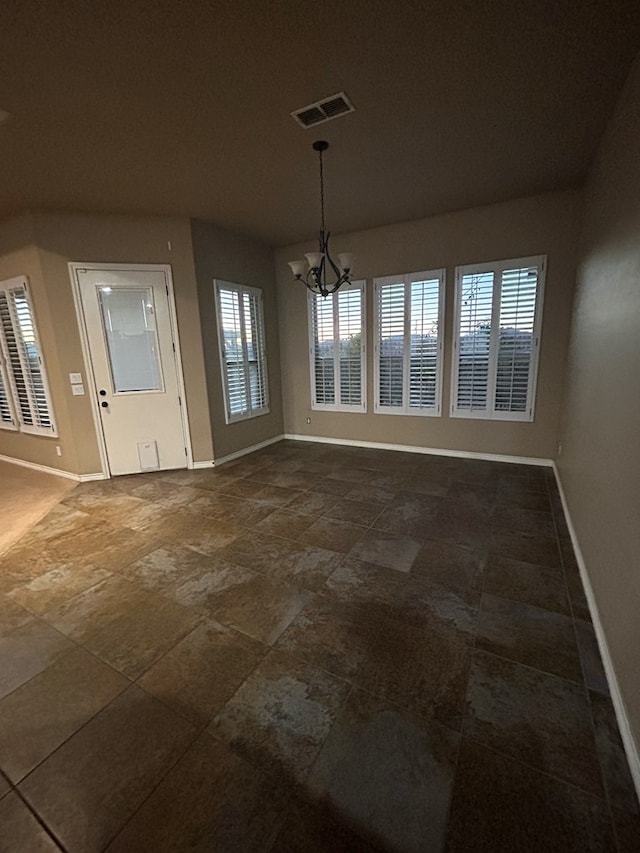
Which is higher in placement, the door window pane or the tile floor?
the door window pane

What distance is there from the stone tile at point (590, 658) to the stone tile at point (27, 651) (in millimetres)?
2509

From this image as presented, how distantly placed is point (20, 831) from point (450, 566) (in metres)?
2.28

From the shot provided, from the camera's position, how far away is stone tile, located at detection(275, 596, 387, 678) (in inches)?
69.3

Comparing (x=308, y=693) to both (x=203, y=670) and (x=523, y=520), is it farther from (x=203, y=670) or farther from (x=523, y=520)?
(x=523, y=520)

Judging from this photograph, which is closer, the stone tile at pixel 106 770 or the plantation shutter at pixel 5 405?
the stone tile at pixel 106 770

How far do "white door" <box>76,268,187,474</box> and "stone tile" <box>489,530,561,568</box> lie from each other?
3.67 meters

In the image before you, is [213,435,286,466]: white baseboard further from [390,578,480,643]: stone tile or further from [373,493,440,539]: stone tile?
[390,578,480,643]: stone tile

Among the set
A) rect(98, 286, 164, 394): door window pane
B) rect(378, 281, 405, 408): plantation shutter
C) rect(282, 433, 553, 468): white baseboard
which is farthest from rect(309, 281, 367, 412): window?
rect(98, 286, 164, 394): door window pane

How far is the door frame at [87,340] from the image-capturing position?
398 centimetres

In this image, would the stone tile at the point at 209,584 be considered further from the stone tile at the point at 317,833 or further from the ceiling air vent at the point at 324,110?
the ceiling air vent at the point at 324,110

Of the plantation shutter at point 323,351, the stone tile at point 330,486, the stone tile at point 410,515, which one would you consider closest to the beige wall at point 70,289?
the stone tile at point 330,486

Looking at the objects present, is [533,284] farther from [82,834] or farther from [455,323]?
[82,834]

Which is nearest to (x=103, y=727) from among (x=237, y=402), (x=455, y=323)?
(x=237, y=402)

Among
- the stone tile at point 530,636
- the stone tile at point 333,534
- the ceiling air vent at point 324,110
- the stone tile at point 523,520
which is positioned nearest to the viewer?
the stone tile at point 530,636
